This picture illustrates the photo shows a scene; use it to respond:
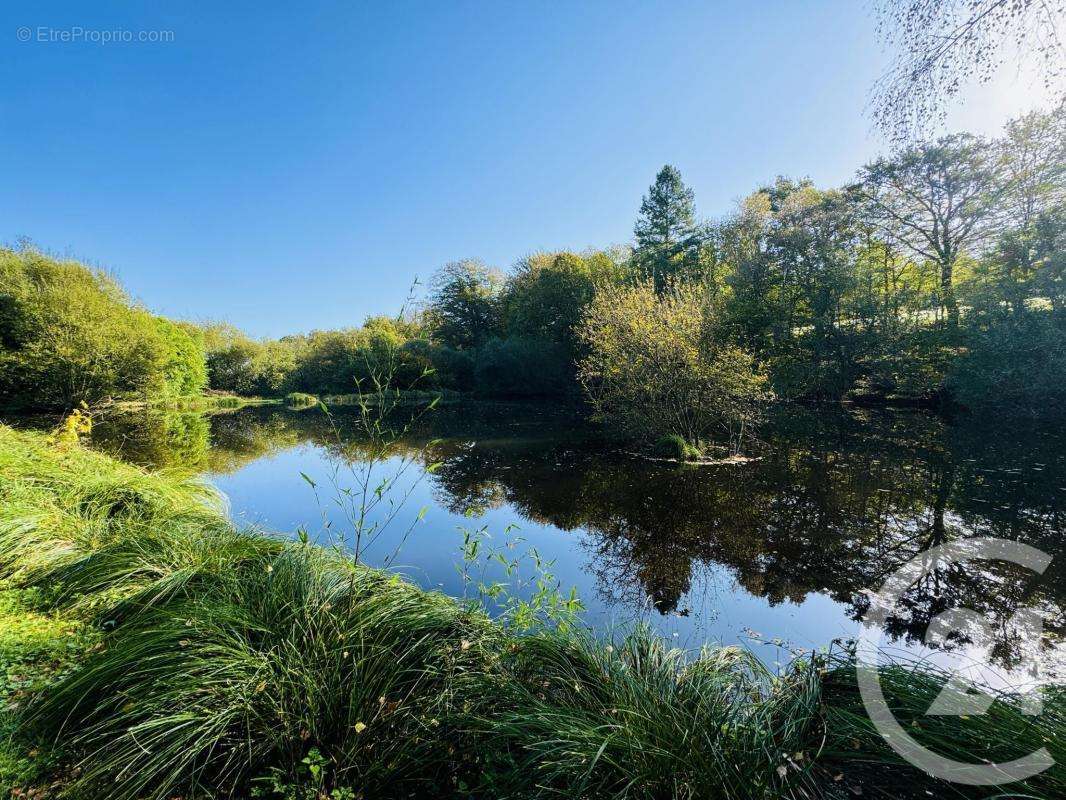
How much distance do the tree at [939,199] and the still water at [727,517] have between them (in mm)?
10534

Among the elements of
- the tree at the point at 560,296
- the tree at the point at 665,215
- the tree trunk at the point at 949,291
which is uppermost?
the tree at the point at 665,215

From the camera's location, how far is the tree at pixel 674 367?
501 inches

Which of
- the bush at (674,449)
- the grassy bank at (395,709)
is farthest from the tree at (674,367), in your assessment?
the grassy bank at (395,709)

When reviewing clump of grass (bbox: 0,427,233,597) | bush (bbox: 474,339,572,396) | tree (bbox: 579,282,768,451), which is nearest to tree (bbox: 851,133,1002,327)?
tree (bbox: 579,282,768,451)

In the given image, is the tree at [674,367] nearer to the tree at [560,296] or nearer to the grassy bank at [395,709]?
the grassy bank at [395,709]

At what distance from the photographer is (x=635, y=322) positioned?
43.3 feet

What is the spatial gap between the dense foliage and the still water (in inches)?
405

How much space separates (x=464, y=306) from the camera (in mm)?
44281

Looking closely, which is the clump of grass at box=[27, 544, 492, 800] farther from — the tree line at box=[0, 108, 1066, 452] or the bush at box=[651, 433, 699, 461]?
the bush at box=[651, 433, 699, 461]

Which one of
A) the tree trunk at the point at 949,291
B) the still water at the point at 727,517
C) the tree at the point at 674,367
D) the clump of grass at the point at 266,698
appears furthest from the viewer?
the tree trunk at the point at 949,291

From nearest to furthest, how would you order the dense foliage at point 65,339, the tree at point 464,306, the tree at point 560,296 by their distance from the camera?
1. the dense foliage at point 65,339
2. the tree at point 560,296
3. the tree at point 464,306

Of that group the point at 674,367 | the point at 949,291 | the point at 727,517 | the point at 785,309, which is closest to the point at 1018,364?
the point at 949,291

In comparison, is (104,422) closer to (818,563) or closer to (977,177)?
(818,563)

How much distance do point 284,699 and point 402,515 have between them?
6.96m
